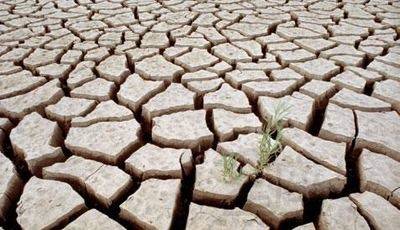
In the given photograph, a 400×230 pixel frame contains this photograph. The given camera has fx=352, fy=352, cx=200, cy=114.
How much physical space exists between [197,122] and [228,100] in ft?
Answer: 0.87

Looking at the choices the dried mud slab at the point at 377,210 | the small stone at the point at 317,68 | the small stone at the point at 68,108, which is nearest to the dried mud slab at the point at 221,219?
the dried mud slab at the point at 377,210

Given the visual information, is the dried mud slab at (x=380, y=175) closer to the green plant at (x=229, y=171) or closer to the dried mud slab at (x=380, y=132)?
the dried mud slab at (x=380, y=132)

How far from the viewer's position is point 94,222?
1202mm

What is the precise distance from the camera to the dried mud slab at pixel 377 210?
3.79 feet

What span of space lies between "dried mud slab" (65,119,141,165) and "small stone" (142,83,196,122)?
0.12 metres

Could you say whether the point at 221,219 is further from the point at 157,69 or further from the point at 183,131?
the point at 157,69

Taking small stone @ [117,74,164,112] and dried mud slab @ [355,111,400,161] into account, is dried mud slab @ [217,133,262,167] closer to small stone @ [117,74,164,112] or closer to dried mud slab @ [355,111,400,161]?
A: dried mud slab @ [355,111,400,161]

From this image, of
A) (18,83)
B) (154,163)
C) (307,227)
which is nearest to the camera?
(307,227)

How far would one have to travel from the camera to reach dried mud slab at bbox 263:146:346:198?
1315 mm

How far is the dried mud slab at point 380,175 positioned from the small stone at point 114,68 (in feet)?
4.64

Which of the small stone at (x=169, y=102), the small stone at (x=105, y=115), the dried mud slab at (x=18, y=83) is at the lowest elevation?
the dried mud slab at (x=18, y=83)

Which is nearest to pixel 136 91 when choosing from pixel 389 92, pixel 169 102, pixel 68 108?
pixel 169 102

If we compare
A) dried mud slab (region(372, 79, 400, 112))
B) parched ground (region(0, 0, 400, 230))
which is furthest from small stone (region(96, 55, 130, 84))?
dried mud slab (region(372, 79, 400, 112))

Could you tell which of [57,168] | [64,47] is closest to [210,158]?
[57,168]
